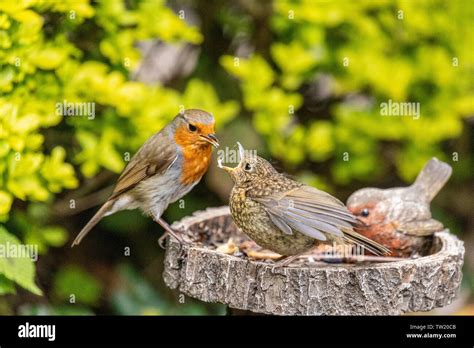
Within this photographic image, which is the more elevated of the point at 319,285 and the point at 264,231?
the point at 264,231

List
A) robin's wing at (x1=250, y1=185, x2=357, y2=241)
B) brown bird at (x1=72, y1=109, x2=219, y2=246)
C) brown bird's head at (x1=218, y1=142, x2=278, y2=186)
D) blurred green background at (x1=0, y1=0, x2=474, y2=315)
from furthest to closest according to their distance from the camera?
blurred green background at (x1=0, y1=0, x2=474, y2=315), brown bird at (x1=72, y1=109, x2=219, y2=246), brown bird's head at (x1=218, y1=142, x2=278, y2=186), robin's wing at (x1=250, y1=185, x2=357, y2=241)

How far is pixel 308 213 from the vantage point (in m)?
3.20

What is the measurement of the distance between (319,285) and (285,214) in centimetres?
29

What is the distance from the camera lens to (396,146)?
6.08m

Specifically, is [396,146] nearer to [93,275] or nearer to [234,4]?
[234,4]

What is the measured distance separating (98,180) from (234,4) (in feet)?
4.66

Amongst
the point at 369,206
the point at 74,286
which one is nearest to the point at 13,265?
the point at 369,206

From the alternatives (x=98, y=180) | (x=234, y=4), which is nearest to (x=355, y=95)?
(x=234, y=4)

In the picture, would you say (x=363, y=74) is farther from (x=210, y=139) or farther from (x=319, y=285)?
(x=319, y=285)

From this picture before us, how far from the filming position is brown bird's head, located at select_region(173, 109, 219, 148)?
10.7ft

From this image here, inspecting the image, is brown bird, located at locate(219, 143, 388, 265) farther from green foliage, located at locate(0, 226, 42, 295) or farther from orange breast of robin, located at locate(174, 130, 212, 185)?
green foliage, located at locate(0, 226, 42, 295)

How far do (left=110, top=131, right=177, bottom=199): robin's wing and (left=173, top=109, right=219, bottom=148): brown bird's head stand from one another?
9 centimetres

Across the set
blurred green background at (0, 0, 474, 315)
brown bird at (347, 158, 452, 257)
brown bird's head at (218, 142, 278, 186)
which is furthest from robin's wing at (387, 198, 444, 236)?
blurred green background at (0, 0, 474, 315)

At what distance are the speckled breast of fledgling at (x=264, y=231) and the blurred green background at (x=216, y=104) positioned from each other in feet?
3.49
